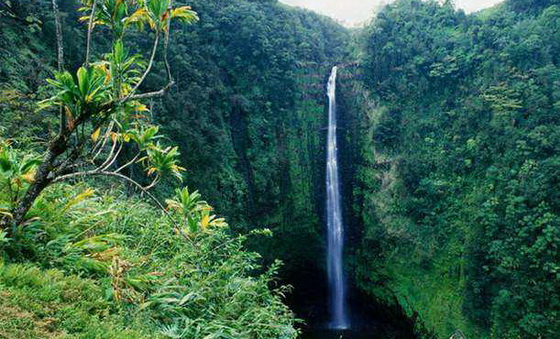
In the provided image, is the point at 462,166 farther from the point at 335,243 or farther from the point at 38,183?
the point at 38,183

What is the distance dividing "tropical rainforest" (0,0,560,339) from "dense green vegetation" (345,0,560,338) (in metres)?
0.07

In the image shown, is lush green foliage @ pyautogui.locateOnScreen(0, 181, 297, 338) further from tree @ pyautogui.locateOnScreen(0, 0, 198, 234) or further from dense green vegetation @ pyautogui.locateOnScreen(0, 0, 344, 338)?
tree @ pyautogui.locateOnScreen(0, 0, 198, 234)

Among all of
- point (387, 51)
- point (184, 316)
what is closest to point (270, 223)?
point (387, 51)

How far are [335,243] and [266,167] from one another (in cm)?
516

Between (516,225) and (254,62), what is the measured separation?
13.6 meters

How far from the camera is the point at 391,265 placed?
574 inches

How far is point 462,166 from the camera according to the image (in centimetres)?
1359

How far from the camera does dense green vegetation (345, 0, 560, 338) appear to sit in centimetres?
1042

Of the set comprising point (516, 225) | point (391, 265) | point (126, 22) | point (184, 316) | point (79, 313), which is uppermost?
point (126, 22)

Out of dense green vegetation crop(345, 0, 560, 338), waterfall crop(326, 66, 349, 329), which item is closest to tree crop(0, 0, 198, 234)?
dense green vegetation crop(345, 0, 560, 338)

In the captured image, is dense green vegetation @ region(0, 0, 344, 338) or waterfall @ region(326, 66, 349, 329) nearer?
dense green vegetation @ region(0, 0, 344, 338)

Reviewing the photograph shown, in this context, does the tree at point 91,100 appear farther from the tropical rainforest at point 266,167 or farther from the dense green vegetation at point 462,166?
the dense green vegetation at point 462,166

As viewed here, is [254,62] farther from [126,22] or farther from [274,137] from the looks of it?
[126,22]

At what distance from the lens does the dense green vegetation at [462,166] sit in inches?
410
